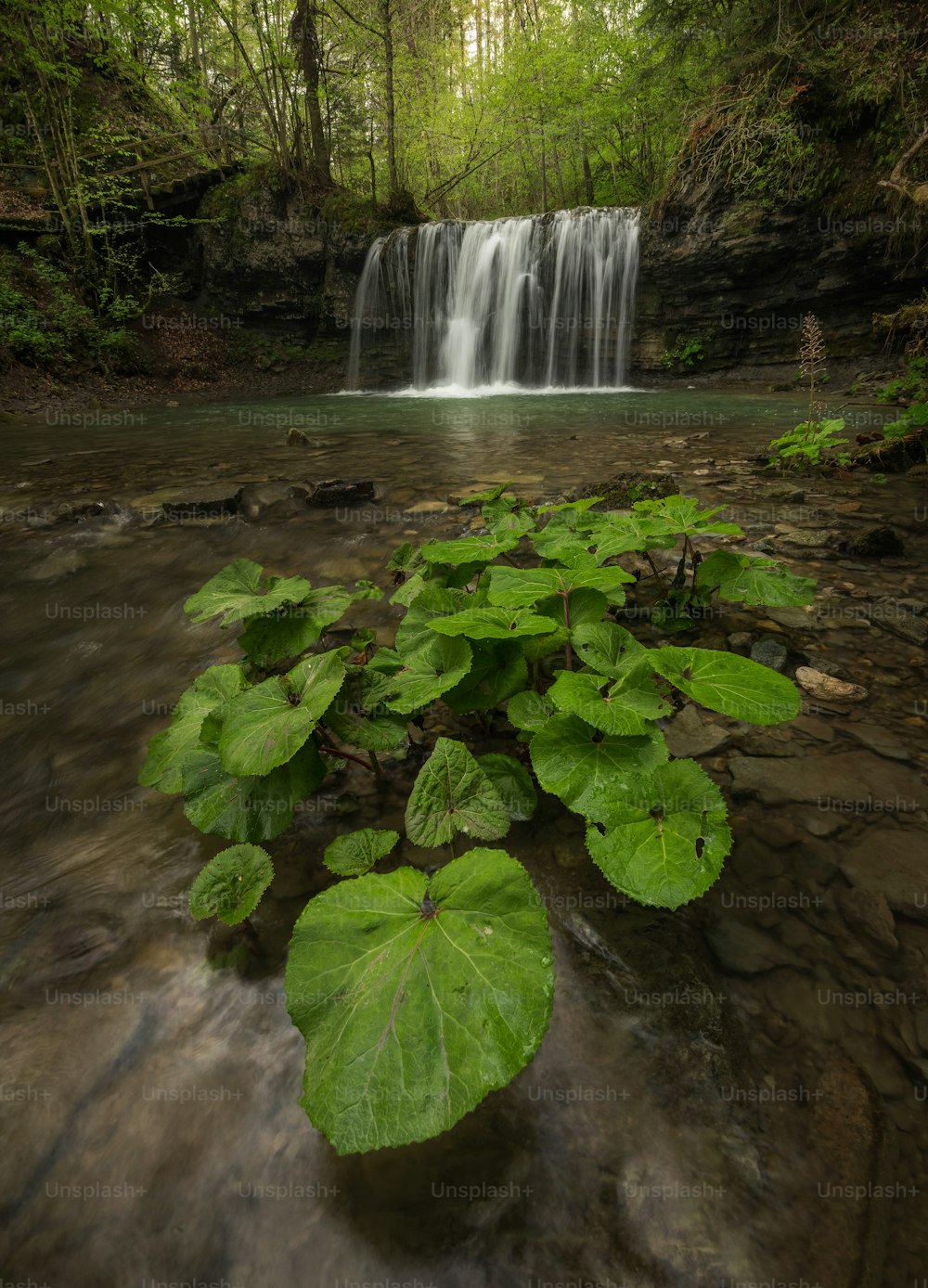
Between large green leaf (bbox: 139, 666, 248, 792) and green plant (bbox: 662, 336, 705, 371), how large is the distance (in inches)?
515

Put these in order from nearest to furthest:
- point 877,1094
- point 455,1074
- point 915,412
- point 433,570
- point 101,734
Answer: point 455,1074 < point 877,1094 < point 101,734 < point 433,570 < point 915,412

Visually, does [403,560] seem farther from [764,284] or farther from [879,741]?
[764,284]

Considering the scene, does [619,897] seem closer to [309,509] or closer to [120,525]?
[309,509]

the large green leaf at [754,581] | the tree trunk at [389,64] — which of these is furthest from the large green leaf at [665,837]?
the tree trunk at [389,64]

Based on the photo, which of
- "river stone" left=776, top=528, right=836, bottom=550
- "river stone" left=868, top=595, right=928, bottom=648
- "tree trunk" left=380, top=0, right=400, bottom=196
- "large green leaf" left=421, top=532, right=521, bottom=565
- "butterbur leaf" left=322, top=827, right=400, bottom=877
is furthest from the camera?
"tree trunk" left=380, top=0, right=400, bottom=196

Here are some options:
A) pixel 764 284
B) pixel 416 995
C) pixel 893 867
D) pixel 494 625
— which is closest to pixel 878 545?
pixel 893 867

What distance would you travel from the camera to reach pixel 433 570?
2131 mm

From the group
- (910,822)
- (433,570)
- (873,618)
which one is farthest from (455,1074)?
(873,618)

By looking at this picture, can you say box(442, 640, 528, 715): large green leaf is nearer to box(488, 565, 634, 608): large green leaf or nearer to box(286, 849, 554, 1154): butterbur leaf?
box(488, 565, 634, 608): large green leaf

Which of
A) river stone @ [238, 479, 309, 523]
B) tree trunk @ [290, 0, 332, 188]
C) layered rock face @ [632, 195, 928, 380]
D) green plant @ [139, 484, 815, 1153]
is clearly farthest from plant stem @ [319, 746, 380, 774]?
tree trunk @ [290, 0, 332, 188]

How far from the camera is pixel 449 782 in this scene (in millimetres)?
1246

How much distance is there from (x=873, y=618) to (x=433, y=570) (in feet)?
5.45

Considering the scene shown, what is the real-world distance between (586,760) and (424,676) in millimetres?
480

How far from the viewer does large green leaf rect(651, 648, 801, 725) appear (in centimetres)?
121
